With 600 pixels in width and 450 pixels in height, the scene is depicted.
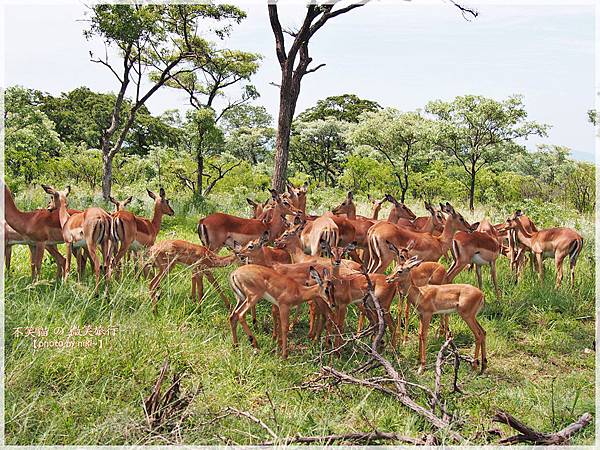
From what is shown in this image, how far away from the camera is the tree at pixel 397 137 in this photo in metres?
20.5

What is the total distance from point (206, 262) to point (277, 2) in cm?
620

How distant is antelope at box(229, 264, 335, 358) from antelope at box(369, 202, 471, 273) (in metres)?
1.67

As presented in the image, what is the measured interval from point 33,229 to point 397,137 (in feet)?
55.6

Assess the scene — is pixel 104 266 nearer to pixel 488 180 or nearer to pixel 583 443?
pixel 583 443

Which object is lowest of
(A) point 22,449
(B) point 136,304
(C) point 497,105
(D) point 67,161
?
(A) point 22,449

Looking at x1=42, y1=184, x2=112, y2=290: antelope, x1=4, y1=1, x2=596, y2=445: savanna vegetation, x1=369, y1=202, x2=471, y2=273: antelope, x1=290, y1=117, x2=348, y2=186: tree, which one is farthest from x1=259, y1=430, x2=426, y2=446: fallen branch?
x1=290, y1=117, x2=348, y2=186: tree

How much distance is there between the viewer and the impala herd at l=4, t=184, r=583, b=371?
4527 mm

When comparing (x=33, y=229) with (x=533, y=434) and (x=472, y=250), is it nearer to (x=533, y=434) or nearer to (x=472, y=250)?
(x=472, y=250)

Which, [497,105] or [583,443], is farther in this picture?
[497,105]

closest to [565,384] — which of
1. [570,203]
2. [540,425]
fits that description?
[540,425]

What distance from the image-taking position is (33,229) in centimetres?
546

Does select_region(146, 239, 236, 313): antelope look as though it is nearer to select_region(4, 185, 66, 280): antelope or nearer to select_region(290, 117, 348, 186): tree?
select_region(4, 185, 66, 280): antelope

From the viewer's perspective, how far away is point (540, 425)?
3639mm

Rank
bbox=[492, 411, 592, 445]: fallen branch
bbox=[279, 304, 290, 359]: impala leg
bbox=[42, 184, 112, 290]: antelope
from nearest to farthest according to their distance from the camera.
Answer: bbox=[492, 411, 592, 445]: fallen branch
bbox=[279, 304, 290, 359]: impala leg
bbox=[42, 184, 112, 290]: antelope
